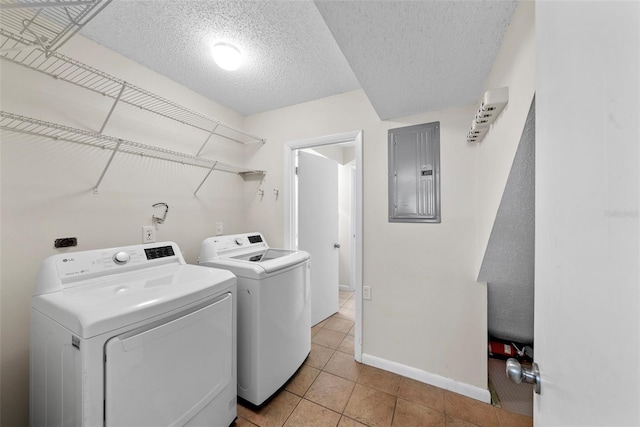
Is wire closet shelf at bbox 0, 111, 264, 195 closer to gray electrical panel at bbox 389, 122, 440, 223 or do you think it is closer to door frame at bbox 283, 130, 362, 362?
door frame at bbox 283, 130, 362, 362

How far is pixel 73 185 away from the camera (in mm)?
1452

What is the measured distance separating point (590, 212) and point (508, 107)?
0.89 m

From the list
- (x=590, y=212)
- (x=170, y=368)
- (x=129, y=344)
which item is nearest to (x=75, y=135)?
(x=129, y=344)

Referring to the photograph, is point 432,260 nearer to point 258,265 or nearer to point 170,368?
point 258,265

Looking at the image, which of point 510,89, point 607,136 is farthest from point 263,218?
point 607,136

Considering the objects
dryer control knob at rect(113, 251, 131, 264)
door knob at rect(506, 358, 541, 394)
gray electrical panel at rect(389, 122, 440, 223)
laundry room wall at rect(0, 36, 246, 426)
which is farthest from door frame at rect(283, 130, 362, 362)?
door knob at rect(506, 358, 541, 394)

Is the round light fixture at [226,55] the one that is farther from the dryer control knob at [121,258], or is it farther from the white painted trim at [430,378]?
the white painted trim at [430,378]

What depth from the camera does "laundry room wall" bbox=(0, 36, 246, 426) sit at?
4.07 feet

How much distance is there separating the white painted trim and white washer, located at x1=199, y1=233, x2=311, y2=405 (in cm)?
61

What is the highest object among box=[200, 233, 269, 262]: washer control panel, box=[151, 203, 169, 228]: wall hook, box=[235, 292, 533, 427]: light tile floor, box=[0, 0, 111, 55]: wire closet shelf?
box=[0, 0, 111, 55]: wire closet shelf

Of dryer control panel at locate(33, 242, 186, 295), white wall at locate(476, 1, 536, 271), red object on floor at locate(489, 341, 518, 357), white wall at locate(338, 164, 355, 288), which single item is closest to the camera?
white wall at locate(476, 1, 536, 271)

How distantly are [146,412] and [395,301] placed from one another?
64.2 inches

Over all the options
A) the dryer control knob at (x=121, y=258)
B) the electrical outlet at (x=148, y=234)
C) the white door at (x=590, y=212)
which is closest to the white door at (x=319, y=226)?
the electrical outlet at (x=148, y=234)

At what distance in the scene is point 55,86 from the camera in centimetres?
139
